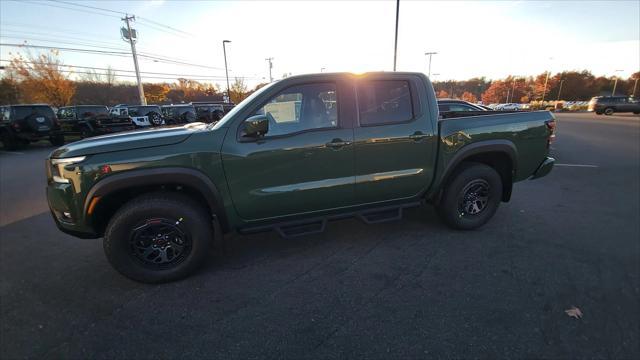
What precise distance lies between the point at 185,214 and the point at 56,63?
47.1 metres

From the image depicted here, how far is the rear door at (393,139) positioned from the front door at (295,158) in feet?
0.58

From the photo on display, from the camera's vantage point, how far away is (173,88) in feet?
258

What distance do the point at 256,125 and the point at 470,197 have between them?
278cm

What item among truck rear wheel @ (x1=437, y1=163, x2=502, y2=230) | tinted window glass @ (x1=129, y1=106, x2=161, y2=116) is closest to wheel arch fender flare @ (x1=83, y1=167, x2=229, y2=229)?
truck rear wheel @ (x1=437, y1=163, x2=502, y2=230)

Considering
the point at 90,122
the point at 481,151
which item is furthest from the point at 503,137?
the point at 90,122

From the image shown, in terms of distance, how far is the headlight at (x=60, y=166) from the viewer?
2.51 metres

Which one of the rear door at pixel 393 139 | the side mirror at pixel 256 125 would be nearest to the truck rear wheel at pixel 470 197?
the rear door at pixel 393 139

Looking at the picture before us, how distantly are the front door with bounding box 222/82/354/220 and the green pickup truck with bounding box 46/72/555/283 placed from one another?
0.03 feet

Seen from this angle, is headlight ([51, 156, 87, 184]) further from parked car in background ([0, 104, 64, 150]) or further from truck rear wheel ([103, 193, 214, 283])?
parked car in background ([0, 104, 64, 150])

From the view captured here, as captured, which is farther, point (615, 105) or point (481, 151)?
point (615, 105)

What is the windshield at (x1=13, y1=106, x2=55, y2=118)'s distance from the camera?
38.4 ft

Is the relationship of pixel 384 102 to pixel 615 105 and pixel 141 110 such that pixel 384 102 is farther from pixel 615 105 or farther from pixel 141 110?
pixel 615 105

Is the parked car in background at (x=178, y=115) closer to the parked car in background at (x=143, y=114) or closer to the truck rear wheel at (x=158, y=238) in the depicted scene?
the parked car in background at (x=143, y=114)

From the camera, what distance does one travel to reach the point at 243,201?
2846 mm
